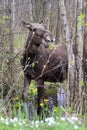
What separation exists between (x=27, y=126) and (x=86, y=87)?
12.4ft

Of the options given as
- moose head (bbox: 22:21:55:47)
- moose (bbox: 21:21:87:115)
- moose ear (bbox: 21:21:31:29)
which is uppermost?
moose ear (bbox: 21:21:31:29)

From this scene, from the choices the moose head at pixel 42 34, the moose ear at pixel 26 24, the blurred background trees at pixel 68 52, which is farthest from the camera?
the moose ear at pixel 26 24

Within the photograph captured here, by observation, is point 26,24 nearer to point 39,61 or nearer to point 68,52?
point 39,61

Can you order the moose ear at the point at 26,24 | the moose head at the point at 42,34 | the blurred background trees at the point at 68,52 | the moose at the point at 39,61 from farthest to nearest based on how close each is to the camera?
the moose ear at the point at 26,24 → the moose at the point at 39,61 → the moose head at the point at 42,34 → the blurred background trees at the point at 68,52

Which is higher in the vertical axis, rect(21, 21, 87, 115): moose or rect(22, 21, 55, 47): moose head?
rect(22, 21, 55, 47): moose head

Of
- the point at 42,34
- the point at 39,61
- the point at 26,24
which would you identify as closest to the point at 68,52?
the point at 42,34

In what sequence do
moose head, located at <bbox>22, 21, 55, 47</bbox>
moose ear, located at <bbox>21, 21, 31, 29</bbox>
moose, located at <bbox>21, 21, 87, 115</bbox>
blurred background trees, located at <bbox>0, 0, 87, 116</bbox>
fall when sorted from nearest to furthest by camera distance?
blurred background trees, located at <bbox>0, 0, 87, 116</bbox> → moose head, located at <bbox>22, 21, 55, 47</bbox> → moose, located at <bbox>21, 21, 87, 115</bbox> → moose ear, located at <bbox>21, 21, 31, 29</bbox>

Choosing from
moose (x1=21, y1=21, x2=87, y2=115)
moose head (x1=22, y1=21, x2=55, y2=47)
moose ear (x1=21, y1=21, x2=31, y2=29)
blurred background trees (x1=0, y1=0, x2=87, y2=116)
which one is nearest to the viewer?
blurred background trees (x1=0, y1=0, x2=87, y2=116)

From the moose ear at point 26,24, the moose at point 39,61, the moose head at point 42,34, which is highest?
the moose ear at point 26,24

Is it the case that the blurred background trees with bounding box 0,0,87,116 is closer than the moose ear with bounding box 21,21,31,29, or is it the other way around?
the blurred background trees with bounding box 0,0,87,116

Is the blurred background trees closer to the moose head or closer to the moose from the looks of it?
the moose

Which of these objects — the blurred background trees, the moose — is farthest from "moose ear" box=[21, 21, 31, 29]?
the blurred background trees

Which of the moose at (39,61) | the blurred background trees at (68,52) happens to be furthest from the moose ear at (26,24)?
the blurred background trees at (68,52)

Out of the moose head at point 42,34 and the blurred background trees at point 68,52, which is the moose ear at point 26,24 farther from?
the blurred background trees at point 68,52
